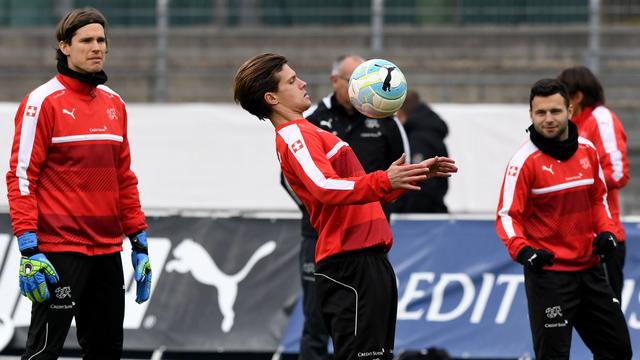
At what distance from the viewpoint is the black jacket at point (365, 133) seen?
852cm

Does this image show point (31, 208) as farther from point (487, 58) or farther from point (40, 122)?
point (487, 58)

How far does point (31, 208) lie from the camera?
621 centimetres

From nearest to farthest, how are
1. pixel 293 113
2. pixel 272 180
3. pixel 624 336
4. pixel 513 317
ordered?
1. pixel 293 113
2. pixel 624 336
3. pixel 513 317
4. pixel 272 180

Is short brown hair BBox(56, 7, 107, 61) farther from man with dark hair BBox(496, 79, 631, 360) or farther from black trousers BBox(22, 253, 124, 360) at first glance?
man with dark hair BBox(496, 79, 631, 360)

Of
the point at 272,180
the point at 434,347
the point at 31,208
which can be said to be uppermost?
the point at 31,208

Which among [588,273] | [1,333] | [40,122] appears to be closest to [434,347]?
[588,273]

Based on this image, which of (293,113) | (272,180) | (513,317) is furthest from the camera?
(272,180)

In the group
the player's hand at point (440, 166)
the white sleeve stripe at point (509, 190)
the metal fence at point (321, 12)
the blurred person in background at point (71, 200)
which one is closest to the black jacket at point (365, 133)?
the white sleeve stripe at point (509, 190)

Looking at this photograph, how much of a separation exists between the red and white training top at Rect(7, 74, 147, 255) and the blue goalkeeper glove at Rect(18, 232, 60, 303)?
0.08 metres

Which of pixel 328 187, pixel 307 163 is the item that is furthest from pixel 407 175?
pixel 307 163

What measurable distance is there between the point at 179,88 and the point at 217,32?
92 centimetres

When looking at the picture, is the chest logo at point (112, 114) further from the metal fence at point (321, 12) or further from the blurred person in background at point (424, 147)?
the metal fence at point (321, 12)

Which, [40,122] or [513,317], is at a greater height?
[40,122]

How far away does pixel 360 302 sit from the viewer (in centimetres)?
594
